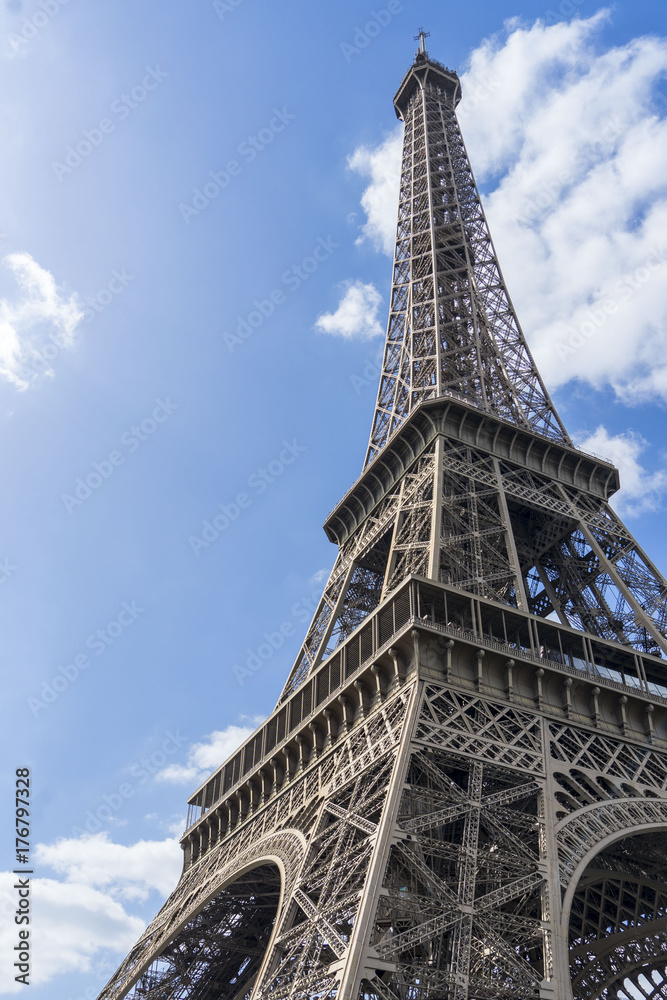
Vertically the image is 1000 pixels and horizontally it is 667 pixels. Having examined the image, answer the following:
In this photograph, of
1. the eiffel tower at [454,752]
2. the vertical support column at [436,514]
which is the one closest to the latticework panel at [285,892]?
the eiffel tower at [454,752]

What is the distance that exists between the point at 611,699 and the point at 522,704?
11.2ft

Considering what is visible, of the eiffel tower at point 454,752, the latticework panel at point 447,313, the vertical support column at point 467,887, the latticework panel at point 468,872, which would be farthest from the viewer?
the latticework panel at point 447,313

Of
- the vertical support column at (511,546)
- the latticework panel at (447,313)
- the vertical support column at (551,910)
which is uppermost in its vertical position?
the latticework panel at (447,313)

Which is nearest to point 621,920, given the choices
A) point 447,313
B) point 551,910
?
point 551,910

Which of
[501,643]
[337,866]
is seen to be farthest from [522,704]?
[337,866]

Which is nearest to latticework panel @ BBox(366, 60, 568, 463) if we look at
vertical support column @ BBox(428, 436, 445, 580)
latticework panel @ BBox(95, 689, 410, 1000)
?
vertical support column @ BBox(428, 436, 445, 580)

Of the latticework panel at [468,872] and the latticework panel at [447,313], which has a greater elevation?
the latticework panel at [447,313]

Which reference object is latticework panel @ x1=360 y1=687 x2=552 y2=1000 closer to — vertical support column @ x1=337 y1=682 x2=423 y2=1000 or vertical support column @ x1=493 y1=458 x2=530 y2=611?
vertical support column @ x1=337 y1=682 x2=423 y2=1000

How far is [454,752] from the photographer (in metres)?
24.6

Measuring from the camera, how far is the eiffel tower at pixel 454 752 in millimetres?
21500

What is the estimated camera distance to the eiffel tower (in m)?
21.5

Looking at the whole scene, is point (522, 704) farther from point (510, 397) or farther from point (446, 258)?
point (446, 258)

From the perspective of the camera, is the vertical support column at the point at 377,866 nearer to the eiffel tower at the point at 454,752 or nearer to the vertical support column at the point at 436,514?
the eiffel tower at the point at 454,752

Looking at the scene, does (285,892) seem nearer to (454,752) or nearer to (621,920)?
(454,752)
